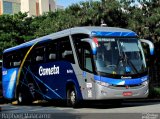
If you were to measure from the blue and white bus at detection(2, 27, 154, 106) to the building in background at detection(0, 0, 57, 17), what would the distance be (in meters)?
86.2

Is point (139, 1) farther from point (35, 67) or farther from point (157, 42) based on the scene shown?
point (35, 67)

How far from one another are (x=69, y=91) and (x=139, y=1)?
50.0 feet

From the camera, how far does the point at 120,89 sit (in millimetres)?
17859

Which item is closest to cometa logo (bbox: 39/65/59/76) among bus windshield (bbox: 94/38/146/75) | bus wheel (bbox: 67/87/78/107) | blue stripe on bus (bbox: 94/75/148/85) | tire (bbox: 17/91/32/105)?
bus wheel (bbox: 67/87/78/107)

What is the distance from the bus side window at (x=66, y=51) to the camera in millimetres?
19263

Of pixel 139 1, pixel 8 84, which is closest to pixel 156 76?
pixel 139 1

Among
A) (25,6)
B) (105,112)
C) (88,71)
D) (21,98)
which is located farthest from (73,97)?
(25,6)

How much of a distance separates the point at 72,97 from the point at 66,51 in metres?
1.99

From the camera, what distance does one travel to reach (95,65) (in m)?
17.8

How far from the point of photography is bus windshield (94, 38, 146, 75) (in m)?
17.9

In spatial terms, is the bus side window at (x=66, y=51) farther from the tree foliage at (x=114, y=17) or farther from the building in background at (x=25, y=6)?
the building in background at (x=25, y=6)

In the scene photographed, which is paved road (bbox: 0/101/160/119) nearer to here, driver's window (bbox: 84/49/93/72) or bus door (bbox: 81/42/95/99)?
bus door (bbox: 81/42/95/99)

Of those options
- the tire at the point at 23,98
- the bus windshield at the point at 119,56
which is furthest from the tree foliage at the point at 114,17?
the bus windshield at the point at 119,56

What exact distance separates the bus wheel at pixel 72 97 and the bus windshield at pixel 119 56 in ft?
6.62
